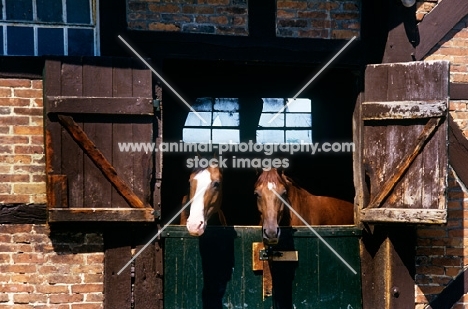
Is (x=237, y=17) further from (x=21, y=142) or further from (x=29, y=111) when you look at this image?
(x=21, y=142)

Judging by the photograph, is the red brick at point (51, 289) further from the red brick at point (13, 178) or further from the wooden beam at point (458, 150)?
the wooden beam at point (458, 150)

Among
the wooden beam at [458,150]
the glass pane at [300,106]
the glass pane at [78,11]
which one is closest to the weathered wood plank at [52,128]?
the glass pane at [78,11]

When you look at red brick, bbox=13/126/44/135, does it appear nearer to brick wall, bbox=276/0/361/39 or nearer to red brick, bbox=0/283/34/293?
red brick, bbox=0/283/34/293

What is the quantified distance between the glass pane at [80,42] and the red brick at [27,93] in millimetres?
507

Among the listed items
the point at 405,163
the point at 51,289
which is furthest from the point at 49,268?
the point at 405,163

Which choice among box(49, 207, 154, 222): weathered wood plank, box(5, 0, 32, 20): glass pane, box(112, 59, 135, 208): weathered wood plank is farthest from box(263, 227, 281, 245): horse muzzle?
box(5, 0, 32, 20): glass pane

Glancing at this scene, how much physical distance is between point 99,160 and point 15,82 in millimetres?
1000

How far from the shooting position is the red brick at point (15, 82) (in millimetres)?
4871

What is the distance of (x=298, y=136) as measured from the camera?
8.27 meters

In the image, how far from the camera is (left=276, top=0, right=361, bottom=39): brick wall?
5262 mm

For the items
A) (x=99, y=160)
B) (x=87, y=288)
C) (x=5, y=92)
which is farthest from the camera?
(x=87, y=288)

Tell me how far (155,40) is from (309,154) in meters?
3.67

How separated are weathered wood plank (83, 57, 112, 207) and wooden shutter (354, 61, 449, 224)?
2.20 m

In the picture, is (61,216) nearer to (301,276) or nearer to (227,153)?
(301,276)
